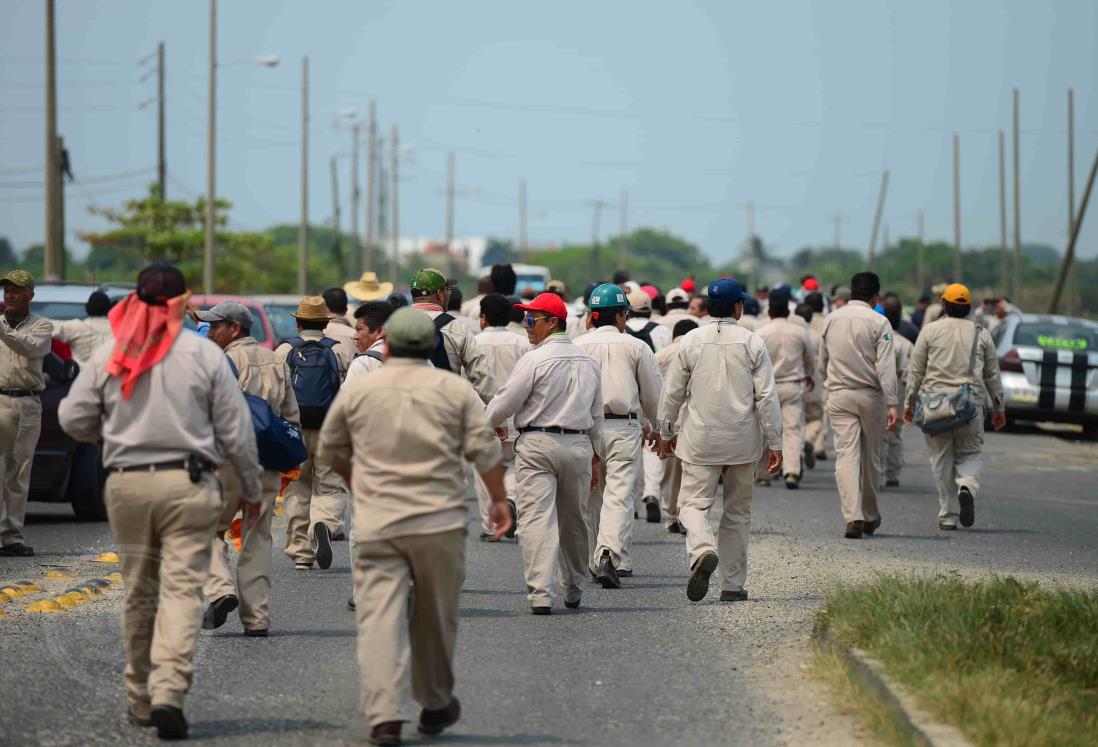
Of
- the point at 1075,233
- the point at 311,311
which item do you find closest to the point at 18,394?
the point at 311,311

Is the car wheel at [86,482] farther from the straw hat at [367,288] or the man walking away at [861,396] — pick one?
the man walking away at [861,396]

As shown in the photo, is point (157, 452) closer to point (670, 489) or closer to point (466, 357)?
point (466, 357)

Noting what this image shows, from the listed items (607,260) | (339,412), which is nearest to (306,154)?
(339,412)

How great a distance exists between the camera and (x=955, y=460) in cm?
1522

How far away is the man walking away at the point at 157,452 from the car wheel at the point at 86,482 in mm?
7666

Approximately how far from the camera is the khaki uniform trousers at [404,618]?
22.9 feet

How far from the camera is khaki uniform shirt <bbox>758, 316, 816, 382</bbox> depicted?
1811cm

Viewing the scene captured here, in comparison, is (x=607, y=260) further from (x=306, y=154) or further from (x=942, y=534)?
(x=942, y=534)

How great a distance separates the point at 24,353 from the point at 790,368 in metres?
8.46

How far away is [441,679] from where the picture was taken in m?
7.22

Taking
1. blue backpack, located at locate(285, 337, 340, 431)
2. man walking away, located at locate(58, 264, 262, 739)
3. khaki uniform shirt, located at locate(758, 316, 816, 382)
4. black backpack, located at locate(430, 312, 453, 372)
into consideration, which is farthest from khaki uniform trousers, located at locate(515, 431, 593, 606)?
khaki uniform shirt, located at locate(758, 316, 816, 382)

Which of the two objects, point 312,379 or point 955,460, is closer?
point 312,379

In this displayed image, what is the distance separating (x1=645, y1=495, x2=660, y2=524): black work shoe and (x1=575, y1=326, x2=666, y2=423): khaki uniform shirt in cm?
380

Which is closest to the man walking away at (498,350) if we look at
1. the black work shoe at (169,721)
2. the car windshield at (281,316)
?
the black work shoe at (169,721)
